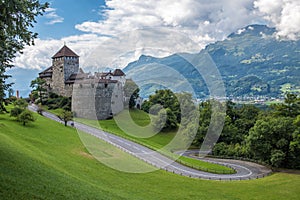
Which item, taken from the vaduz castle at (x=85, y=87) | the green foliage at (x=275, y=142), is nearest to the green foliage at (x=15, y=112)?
the vaduz castle at (x=85, y=87)

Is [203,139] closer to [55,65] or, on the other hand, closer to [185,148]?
[185,148]

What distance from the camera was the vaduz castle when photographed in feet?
252

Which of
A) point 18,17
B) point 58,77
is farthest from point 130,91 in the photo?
point 18,17

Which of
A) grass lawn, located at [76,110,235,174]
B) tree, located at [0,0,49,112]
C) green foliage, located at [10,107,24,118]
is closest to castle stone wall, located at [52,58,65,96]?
grass lawn, located at [76,110,235,174]

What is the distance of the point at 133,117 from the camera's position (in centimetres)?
8144

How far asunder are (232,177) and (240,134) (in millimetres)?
31323

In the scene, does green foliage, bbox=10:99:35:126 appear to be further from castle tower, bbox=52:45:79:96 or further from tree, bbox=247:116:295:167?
castle tower, bbox=52:45:79:96

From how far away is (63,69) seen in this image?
90062 millimetres

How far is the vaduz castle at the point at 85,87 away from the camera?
76750 millimetres

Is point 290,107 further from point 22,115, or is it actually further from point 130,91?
point 22,115

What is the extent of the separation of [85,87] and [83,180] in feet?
174

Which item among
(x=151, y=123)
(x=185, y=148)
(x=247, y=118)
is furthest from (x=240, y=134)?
(x=151, y=123)

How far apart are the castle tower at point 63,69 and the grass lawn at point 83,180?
44018 mm

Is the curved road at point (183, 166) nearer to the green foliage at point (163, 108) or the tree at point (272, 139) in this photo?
the tree at point (272, 139)
